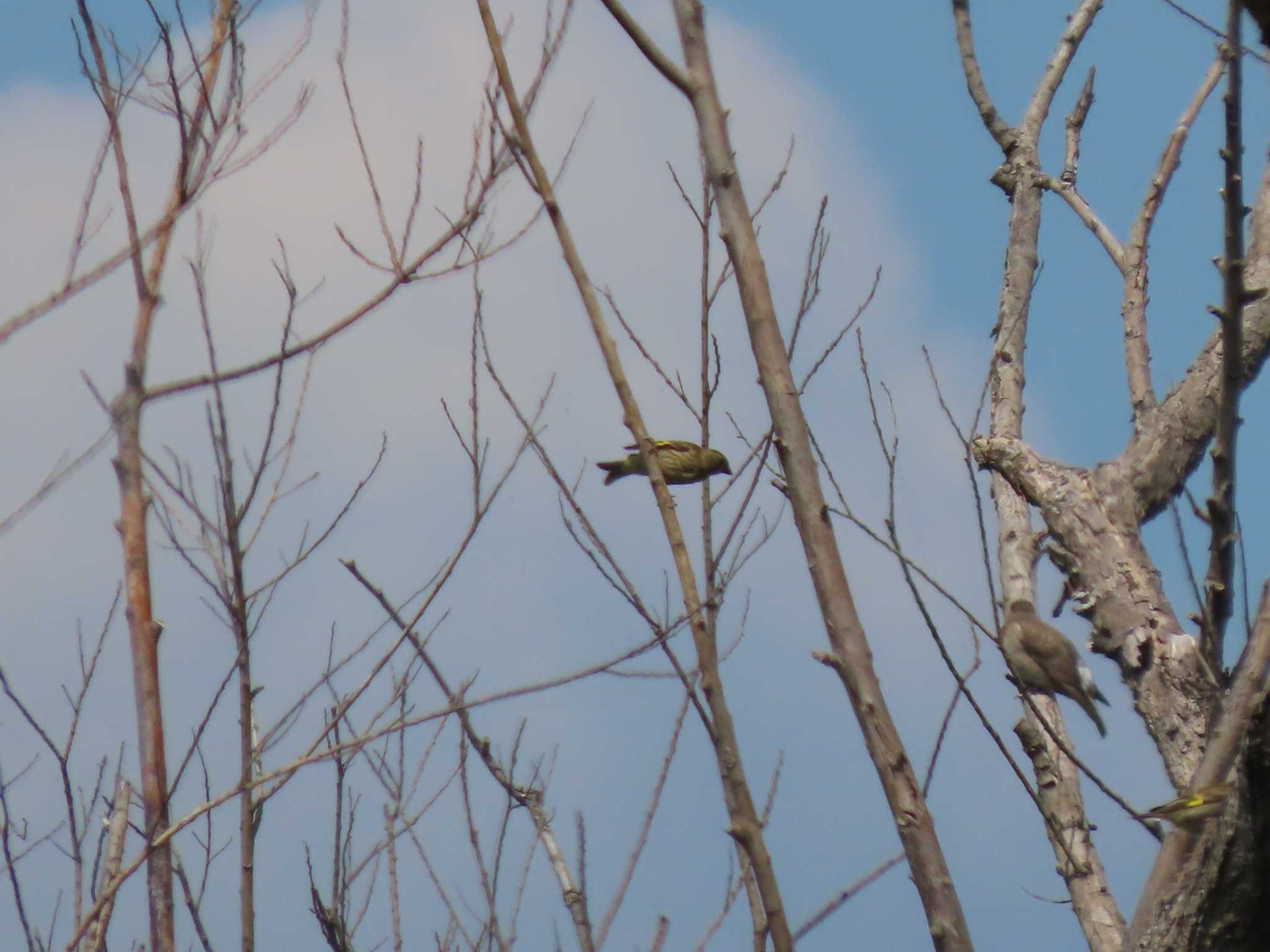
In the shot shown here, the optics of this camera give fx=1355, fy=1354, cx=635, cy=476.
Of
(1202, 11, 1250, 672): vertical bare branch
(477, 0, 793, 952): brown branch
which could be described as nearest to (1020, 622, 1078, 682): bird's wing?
(1202, 11, 1250, 672): vertical bare branch

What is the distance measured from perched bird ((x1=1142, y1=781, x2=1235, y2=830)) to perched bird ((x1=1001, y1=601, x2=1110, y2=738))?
3.21 meters

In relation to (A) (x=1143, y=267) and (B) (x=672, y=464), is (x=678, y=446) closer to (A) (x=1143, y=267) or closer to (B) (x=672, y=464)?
(B) (x=672, y=464)

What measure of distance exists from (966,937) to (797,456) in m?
0.68

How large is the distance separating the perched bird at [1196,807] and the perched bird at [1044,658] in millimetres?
3214

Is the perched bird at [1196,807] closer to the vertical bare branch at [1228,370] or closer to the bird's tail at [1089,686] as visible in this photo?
the vertical bare branch at [1228,370]

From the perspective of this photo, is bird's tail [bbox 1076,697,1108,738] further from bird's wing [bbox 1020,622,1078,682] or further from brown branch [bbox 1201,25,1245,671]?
brown branch [bbox 1201,25,1245,671]

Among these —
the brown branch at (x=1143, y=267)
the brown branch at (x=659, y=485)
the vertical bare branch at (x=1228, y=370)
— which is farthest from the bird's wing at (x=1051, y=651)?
the brown branch at (x=659, y=485)

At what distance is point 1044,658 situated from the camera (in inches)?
234

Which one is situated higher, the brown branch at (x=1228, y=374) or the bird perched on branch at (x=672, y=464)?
the bird perched on branch at (x=672, y=464)

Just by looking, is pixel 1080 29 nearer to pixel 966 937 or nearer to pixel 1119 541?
pixel 1119 541

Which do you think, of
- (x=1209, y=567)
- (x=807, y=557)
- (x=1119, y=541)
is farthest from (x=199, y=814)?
(x=1119, y=541)

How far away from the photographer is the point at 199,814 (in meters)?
2.50

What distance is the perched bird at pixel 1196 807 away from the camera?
206 centimetres

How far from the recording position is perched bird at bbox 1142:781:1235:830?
206 cm
